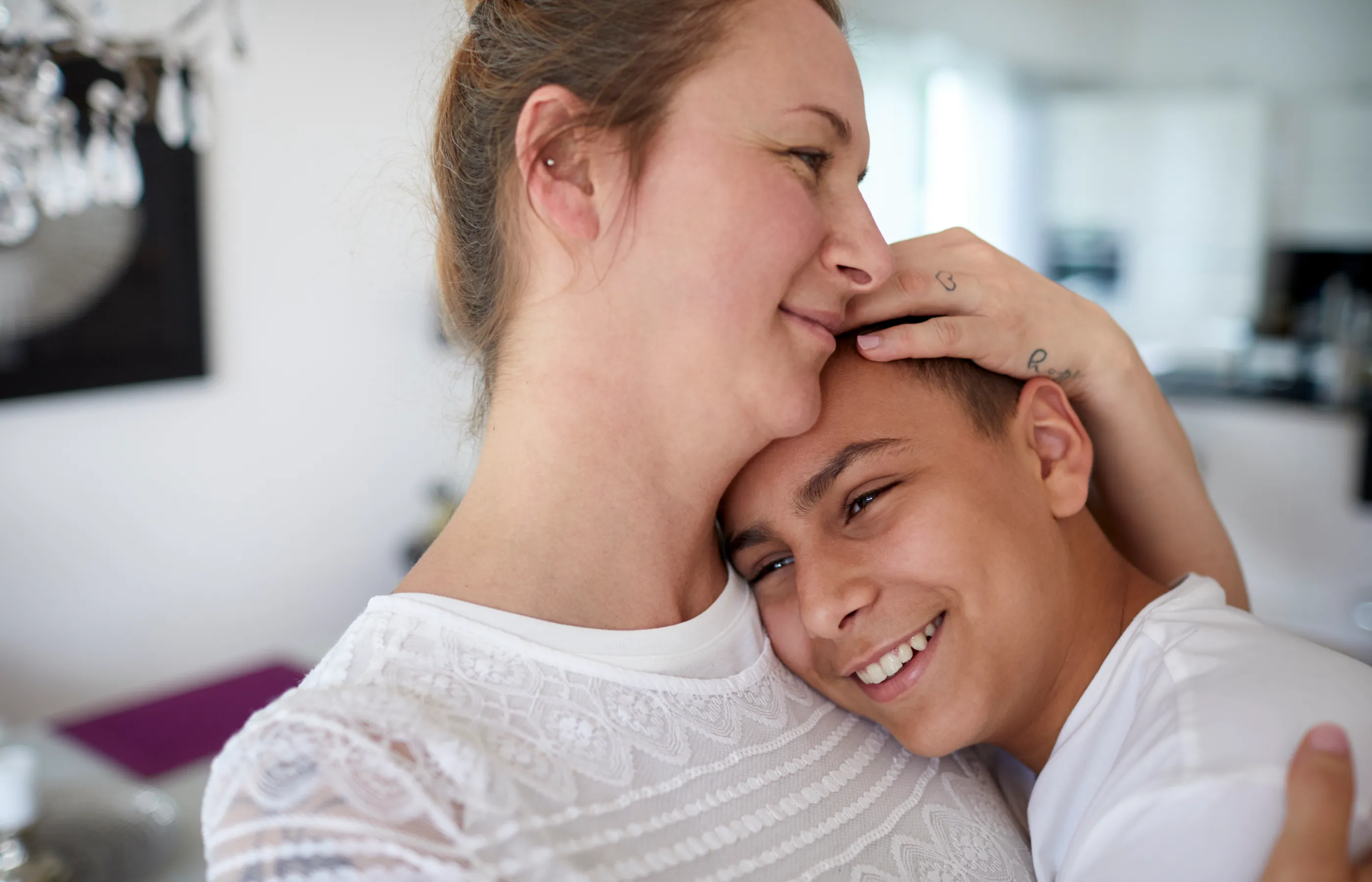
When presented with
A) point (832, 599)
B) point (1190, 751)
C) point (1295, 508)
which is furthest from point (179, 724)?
point (1295, 508)

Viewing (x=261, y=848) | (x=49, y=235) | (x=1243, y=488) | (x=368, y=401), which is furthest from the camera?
(x=1243, y=488)

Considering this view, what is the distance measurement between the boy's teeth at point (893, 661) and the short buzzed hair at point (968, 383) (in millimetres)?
235

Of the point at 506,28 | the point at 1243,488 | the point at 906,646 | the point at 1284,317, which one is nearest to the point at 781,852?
the point at 906,646

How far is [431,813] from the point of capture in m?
0.70

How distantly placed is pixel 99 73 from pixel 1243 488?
190 inches

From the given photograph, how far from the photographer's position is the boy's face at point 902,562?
1079mm

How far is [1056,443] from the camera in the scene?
1268mm

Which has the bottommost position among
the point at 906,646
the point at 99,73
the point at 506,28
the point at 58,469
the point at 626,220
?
the point at 58,469

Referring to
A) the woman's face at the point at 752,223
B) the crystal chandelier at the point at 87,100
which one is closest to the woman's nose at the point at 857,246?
the woman's face at the point at 752,223

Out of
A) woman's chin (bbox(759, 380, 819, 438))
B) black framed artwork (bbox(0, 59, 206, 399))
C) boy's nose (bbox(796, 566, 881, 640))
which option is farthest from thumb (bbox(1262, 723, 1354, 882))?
black framed artwork (bbox(0, 59, 206, 399))

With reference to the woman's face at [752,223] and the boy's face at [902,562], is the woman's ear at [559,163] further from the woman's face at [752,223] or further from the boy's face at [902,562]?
the boy's face at [902,562]

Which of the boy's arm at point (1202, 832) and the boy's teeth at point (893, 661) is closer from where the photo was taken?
the boy's arm at point (1202, 832)

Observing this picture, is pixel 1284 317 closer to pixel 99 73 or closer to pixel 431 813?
pixel 99 73

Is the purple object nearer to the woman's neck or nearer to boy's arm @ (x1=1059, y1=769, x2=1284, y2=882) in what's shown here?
the woman's neck
